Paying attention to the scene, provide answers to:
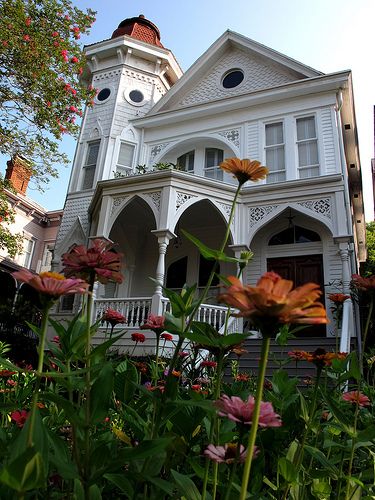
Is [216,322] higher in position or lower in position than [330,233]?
lower

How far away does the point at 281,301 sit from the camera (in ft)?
2.35

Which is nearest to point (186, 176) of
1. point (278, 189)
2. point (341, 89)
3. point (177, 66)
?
point (278, 189)

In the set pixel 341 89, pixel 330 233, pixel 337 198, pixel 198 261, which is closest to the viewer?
pixel 337 198

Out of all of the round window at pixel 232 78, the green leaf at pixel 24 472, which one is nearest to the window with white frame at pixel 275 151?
the round window at pixel 232 78

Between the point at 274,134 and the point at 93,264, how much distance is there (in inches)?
515

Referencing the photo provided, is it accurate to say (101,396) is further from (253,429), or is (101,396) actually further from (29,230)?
(29,230)

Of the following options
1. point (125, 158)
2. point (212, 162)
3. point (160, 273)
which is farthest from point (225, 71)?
point (160, 273)

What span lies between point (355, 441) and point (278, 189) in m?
10.9

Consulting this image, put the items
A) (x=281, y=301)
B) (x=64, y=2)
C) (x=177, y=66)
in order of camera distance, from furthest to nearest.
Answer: (x=177, y=66) → (x=64, y=2) → (x=281, y=301)

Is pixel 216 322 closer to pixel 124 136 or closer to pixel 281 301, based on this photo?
pixel 124 136

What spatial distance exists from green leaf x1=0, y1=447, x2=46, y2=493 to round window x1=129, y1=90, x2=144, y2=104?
16.7m

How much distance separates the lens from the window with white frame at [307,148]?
39.8ft

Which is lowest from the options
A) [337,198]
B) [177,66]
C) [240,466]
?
[240,466]

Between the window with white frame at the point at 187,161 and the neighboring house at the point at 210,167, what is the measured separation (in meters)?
0.06
